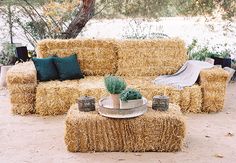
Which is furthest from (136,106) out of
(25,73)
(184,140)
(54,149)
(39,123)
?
(25,73)

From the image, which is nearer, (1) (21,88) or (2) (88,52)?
(1) (21,88)

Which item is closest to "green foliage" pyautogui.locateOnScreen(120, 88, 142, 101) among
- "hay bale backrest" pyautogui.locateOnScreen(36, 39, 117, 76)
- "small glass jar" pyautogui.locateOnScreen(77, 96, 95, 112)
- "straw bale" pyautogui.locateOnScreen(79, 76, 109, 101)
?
"small glass jar" pyautogui.locateOnScreen(77, 96, 95, 112)

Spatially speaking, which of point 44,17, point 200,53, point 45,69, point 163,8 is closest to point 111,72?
point 45,69

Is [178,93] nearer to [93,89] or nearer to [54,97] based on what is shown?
[93,89]

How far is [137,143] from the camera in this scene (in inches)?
156

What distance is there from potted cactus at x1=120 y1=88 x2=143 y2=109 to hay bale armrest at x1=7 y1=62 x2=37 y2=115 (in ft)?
5.45

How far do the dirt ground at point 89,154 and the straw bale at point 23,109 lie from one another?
9cm

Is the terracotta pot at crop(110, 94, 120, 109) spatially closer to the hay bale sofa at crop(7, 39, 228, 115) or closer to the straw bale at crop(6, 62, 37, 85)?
the hay bale sofa at crop(7, 39, 228, 115)

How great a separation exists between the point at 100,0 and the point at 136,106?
13.6ft

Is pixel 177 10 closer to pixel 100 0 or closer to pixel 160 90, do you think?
pixel 100 0

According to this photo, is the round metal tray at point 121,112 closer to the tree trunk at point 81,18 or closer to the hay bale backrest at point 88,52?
the hay bale backrest at point 88,52

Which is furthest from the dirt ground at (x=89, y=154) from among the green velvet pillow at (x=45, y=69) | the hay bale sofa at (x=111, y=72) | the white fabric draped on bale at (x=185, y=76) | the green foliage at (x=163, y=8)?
the green foliage at (x=163, y=8)

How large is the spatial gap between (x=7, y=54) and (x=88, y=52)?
2296 millimetres

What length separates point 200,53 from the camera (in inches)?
277
